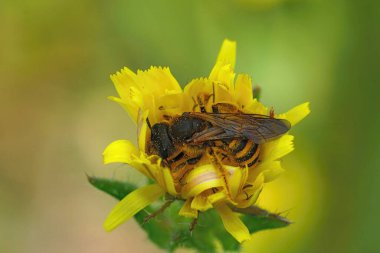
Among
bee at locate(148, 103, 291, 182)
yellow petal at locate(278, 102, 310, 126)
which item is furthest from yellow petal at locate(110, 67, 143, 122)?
yellow petal at locate(278, 102, 310, 126)

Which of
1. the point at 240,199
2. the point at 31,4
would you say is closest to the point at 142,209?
the point at 240,199

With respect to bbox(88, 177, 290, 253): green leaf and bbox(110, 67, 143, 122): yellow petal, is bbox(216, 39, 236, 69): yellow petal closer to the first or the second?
bbox(110, 67, 143, 122): yellow petal

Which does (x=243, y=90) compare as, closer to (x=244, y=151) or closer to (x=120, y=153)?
(x=244, y=151)

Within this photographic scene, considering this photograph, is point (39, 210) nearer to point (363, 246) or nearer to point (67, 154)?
point (67, 154)

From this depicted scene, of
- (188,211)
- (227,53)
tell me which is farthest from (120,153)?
(227,53)

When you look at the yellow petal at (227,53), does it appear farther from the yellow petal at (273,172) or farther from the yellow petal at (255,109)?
the yellow petal at (273,172)
